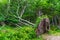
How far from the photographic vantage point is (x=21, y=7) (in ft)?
87.1

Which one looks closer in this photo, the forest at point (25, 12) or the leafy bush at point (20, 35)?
the leafy bush at point (20, 35)

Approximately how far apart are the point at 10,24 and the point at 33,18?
14.1ft

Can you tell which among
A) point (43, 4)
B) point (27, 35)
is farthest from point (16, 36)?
point (43, 4)

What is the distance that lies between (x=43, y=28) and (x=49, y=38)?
7.30ft

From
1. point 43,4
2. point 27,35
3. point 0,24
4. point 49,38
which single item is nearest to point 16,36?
point 27,35

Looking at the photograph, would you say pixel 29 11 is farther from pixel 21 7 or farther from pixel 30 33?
pixel 30 33

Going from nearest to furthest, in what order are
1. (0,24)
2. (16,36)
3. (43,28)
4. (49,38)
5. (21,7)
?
(16,36) < (49,38) < (43,28) < (0,24) < (21,7)

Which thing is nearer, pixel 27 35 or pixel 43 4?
pixel 27 35

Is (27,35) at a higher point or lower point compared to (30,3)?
lower

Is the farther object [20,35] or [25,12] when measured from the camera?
[25,12]

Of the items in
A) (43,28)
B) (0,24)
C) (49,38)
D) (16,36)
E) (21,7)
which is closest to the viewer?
(16,36)

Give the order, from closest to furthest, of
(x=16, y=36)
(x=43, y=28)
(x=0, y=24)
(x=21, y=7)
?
(x=16, y=36) < (x=43, y=28) < (x=0, y=24) < (x=21, y=7)

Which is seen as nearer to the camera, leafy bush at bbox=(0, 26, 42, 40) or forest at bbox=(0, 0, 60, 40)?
leafy bush at bbox=(0, 26, 42, 40)

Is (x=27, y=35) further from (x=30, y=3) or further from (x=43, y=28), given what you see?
(x=30, y=3)
